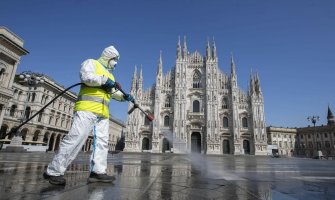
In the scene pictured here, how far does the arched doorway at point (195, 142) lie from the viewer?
3178cm

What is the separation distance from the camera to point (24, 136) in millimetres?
26625

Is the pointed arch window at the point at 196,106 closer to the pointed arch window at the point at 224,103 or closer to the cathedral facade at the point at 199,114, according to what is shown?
the cathedral facade at the point at 199,114

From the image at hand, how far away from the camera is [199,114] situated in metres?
32.4

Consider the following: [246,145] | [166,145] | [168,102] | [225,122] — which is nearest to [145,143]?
[166,145]

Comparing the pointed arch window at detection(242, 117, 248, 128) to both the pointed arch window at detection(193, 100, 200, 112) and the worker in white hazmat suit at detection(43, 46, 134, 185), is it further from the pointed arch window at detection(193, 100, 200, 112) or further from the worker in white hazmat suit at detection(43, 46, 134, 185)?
the worker in white hazmat suit at detection(43, 46, 134, 185)

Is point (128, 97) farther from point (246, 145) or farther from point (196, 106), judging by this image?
point (246, 145)

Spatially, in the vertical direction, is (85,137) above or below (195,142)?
below

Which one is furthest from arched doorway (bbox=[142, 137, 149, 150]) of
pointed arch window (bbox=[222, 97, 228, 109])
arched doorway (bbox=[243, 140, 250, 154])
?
arched doorway (bbox=[243, 140, 250, 154])

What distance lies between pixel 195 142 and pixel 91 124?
100 feet

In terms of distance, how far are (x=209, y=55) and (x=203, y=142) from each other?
14269mm

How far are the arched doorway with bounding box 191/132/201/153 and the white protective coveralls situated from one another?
1179 inches

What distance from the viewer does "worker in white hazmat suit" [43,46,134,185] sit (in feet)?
8.56

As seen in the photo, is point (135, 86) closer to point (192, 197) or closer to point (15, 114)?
point (15, 114)

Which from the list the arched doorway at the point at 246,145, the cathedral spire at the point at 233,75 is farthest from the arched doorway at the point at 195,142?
the cathedral spire at the point at 233,75
